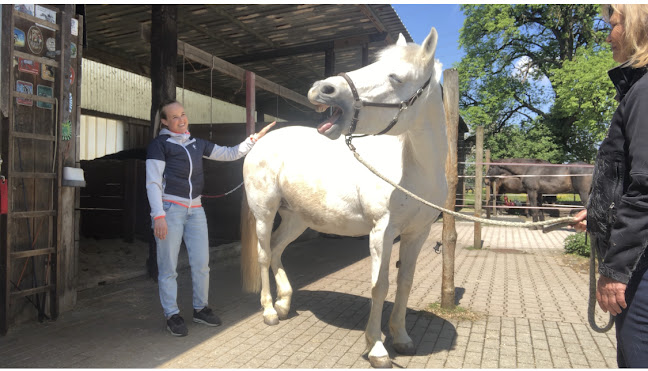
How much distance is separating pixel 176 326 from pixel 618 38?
317cm

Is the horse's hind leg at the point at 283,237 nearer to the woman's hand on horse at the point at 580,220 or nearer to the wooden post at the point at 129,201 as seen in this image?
the woman's hand on horse at the point at 580,220

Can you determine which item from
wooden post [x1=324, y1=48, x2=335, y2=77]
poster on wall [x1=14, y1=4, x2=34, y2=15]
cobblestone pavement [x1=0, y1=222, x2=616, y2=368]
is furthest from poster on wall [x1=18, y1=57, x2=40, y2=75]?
wooden post [x1=324, y1=48, x2=335, y2=77]

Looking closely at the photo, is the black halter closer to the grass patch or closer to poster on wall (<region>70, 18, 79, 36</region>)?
the grass patch

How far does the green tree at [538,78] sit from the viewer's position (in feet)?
59.4

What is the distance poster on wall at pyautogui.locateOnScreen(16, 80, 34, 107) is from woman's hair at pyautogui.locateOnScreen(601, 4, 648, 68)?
384cm

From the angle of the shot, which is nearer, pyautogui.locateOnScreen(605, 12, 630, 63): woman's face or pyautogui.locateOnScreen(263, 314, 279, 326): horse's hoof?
pyautogui.locateOnScreen(605, 12, 630, 63): woman's face

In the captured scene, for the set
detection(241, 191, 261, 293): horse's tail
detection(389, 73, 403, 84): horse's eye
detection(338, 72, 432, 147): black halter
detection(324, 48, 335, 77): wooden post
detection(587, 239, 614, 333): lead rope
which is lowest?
detection(241, 191, 261, 293): horse's tail

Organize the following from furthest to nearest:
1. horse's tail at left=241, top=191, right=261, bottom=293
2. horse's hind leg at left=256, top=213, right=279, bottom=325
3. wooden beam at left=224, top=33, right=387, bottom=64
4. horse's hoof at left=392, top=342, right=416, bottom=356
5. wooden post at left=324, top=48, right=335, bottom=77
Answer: wooden post at left=324, top=48, right=335, bottom=77
wooden beam at left=224, top=33, right=387, bottom=64
horse's tail at left=241, top=191, right=261, bottom=293
horse's hind leg at left=256, top=213, right=279, bottom=325
horse's hoof at left=392, top=342, right=416, bottom=356

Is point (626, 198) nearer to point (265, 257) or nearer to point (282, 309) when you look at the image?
point (282, 309)

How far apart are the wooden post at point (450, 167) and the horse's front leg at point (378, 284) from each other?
4.50 feet

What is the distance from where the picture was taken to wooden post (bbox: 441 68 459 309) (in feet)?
12.8

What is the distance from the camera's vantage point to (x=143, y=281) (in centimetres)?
482

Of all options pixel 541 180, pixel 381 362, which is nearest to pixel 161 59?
pixel 381 362

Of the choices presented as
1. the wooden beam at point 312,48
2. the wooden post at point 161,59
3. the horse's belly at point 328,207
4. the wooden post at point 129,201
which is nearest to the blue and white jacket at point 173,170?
the horse's belly at point 328,207
